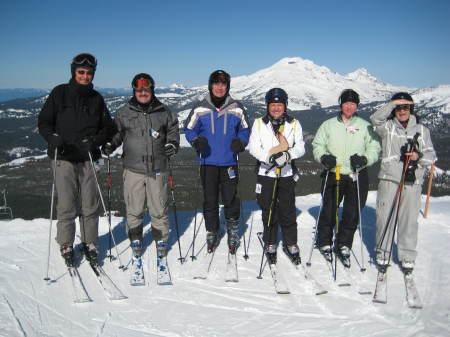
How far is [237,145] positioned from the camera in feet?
15.7

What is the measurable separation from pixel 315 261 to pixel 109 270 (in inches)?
120

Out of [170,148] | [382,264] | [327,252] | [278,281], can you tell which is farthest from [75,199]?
[382,264]

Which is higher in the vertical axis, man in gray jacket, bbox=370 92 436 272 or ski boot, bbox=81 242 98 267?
man in gray jacket, bbox=370 92 436 272

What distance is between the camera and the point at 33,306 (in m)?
3.89

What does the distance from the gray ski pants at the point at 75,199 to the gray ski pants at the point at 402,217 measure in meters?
3.95

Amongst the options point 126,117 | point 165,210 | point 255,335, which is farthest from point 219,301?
point 126,117

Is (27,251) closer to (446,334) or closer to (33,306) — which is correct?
(33,306)

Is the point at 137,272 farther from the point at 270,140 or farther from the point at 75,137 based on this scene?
the point at 270,140

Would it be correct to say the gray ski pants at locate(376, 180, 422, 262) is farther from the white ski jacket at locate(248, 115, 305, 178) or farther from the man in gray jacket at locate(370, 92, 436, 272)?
the white ski jacket at locate(248, 115, 305, 178)

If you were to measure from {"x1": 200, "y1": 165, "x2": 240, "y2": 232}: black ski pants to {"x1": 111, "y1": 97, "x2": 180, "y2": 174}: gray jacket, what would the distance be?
2.17ft

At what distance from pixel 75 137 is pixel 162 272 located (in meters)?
2.16

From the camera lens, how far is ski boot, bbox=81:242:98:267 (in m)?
4.84

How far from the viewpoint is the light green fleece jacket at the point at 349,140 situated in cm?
484

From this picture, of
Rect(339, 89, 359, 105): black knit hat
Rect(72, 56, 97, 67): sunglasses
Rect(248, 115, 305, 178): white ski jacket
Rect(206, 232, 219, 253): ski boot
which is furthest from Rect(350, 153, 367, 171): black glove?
Rect(72, 56, 97, 67): sunglasses
